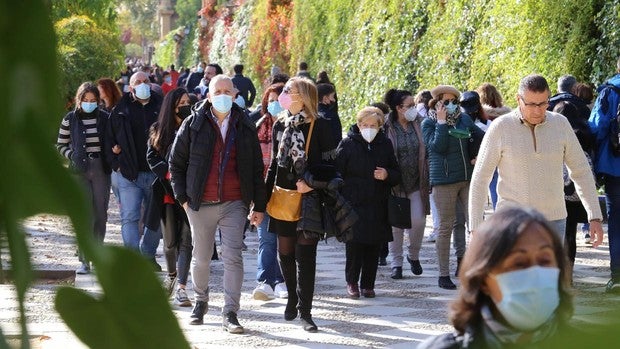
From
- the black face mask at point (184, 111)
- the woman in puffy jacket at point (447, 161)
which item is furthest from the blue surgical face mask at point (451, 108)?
the black face mask at point (184, 111)

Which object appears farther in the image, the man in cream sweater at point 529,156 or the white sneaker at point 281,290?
the white sneaker at point 281,290

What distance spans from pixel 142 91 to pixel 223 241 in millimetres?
2931

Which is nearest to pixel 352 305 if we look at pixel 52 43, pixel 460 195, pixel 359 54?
pixel 460 195

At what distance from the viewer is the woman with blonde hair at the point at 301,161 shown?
8797mm

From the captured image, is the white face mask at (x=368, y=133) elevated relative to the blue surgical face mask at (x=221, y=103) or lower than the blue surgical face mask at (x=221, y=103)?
lower

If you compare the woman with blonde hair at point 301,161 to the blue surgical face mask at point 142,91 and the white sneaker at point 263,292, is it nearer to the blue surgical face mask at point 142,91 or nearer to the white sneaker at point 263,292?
the white sneaker at point 263,292

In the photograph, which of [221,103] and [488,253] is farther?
[221,103]

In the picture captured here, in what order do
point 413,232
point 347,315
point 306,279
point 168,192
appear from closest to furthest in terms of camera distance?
A: 1. point 306,279
2. point 347,315
3. point 168,192
4. point 413,232

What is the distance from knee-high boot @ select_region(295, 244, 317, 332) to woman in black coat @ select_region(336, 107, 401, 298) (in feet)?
4.71

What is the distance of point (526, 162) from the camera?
7.14 meters

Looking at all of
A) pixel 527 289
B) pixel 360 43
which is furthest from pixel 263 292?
pixel 360 43

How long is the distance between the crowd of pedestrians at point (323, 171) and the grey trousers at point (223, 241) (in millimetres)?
11

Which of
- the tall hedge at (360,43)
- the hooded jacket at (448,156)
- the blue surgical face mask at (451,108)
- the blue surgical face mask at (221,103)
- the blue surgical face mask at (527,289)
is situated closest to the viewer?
the blue surgical face mask at (527,289)

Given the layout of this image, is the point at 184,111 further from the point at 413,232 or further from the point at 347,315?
the point at 413,232
